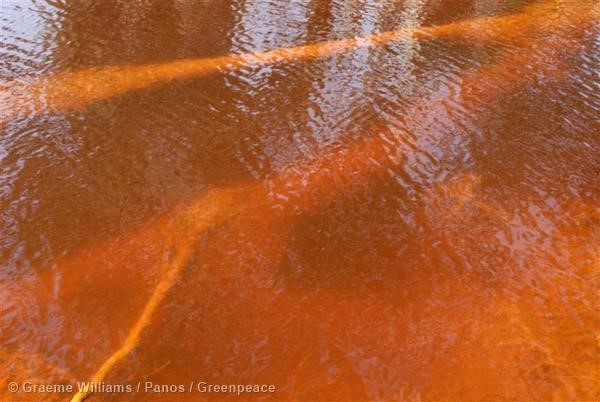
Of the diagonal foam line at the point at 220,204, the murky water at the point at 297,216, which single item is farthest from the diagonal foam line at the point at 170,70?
the diagonal foam line at the point at 220,204

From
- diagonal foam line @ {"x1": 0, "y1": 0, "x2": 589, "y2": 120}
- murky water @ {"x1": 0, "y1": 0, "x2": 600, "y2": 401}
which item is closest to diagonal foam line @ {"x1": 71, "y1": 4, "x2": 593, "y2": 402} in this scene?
murky water @ {"x1": 0, "y1": 0, "x2": 600, "y2": 401}

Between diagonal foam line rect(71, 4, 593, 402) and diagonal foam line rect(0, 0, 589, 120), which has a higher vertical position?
diagonal foam line rect(0, 0, 589, 120)

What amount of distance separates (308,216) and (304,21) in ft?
16.0

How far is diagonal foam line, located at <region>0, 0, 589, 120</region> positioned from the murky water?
0.12ft

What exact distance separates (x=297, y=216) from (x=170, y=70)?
Result: 3088mm

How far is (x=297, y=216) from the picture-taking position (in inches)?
160

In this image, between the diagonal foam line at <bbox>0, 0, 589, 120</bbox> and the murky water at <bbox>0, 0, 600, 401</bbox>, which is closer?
the murky water at <bbox>0, 0, 600, 401</bbox>

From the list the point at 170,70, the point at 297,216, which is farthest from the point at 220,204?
the point at 170,70

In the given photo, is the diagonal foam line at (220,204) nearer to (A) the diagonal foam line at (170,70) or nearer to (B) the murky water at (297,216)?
(B) the murky water at (297,216)

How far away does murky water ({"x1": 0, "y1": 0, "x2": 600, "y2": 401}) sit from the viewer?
3.01m

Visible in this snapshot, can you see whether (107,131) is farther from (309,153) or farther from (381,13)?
(381,13)

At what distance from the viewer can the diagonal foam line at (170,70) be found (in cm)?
548

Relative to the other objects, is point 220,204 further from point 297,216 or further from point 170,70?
point 170,70

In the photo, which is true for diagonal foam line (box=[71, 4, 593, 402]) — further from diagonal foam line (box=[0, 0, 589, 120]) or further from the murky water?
diagonal foam line (box=[0, 0, 589, 120])
